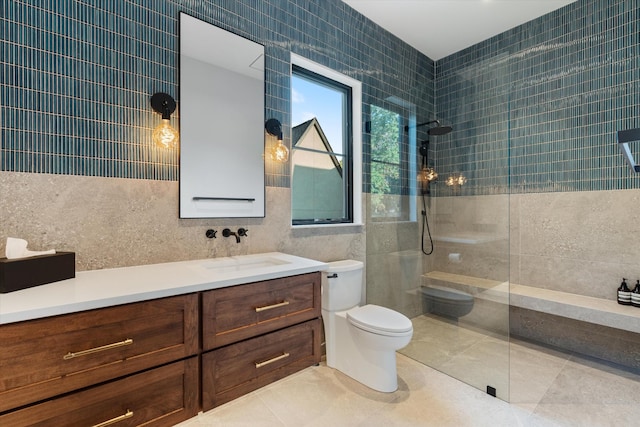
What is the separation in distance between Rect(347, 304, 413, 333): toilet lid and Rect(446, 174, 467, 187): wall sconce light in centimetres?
123

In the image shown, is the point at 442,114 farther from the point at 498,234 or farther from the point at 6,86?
the point at 6,86

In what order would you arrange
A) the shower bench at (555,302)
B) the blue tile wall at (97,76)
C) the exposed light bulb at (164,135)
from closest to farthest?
the blue tile wall at (97,76), the exposed light bulb at (164,135), the shower bench at (555,302)

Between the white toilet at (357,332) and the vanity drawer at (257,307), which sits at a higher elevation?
the vanity drawer at (257,307)

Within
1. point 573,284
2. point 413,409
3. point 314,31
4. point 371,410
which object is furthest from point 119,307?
point 573,284

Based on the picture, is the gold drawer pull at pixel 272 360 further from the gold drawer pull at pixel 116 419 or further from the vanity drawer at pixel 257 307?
the gold drawer pull at pixel 116 419

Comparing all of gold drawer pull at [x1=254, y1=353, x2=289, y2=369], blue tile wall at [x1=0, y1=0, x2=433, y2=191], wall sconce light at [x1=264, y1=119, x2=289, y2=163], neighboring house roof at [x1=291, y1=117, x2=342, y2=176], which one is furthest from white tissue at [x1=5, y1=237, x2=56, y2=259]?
neighboring house roof at [x1=291, y1=117, x2=342, y2=176]

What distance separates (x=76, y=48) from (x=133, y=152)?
1.85 ft

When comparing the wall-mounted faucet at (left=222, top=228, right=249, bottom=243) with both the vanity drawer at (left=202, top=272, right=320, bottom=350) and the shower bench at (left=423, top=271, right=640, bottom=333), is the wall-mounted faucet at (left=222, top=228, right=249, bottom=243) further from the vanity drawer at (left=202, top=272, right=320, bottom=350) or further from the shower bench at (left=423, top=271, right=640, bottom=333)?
the shower bench at (left=423, top=271, right=640, bottom=333)

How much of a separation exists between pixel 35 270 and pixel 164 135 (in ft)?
2.96

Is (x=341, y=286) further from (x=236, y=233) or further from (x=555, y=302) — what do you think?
(x=555, y=302)

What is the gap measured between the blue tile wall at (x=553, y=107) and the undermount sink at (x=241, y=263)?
5.32ft

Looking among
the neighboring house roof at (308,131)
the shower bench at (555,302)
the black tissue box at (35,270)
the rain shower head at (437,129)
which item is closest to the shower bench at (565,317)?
the shower bench at (555,302)

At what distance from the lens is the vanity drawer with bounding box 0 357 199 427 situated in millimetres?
1101

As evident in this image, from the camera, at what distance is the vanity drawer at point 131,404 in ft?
3.61
